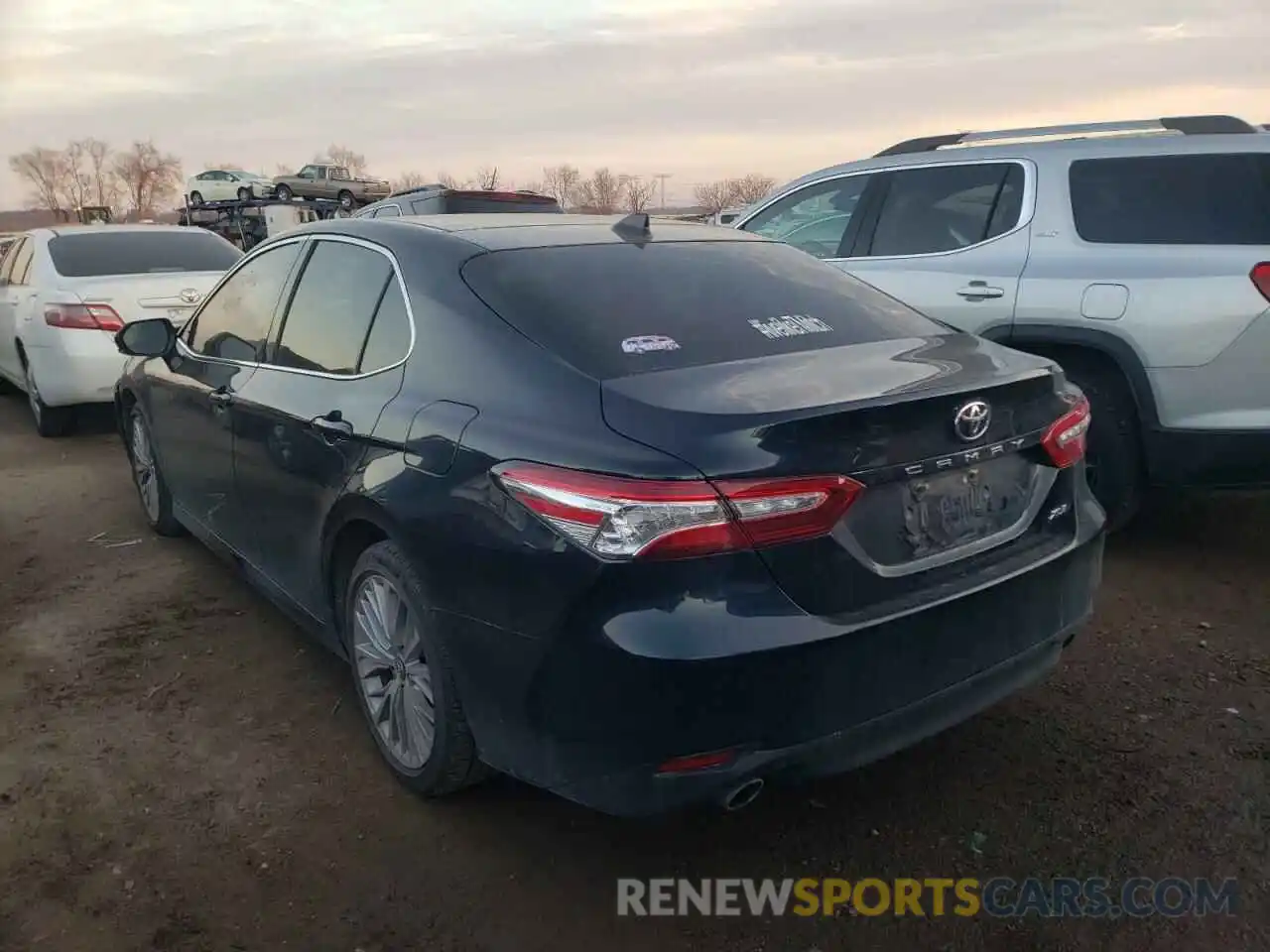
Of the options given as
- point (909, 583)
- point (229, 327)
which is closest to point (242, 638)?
point (229, 327)

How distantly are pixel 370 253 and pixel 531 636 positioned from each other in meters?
1.55

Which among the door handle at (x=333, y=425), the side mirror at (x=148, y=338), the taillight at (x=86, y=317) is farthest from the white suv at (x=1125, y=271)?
the taillight at (x=86, y=317)

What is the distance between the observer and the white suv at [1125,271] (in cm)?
418

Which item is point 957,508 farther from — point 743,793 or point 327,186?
point 327,186

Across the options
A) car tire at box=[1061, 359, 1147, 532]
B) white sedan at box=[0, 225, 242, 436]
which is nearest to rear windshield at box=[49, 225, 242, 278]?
white sedan at box=[0, 225, 242, 436]

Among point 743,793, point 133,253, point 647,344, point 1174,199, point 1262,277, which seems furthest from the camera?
point 133,253

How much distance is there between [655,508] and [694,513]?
8cm

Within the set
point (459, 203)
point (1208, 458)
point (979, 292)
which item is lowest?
point (1208, 458)

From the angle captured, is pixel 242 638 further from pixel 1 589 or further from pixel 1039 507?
pixel 1039 507

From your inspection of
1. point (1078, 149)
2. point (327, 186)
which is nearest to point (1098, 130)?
point (1078, 149)

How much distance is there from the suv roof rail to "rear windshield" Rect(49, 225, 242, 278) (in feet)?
16.9

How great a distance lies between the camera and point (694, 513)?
2.14 metres

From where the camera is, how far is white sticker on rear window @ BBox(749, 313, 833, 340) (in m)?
2.86
